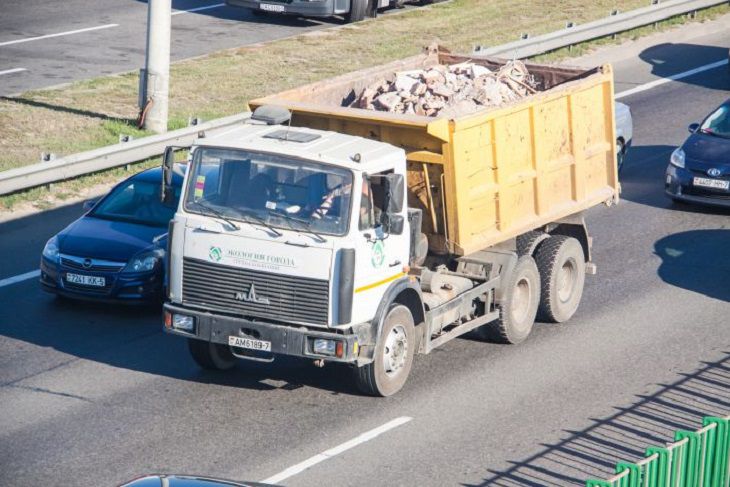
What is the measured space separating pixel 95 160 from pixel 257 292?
8.31 m

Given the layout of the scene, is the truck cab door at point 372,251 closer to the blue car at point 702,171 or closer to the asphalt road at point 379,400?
the asphalt road at point 379,400

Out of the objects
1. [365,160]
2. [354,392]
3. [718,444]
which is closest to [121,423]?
[354,392]

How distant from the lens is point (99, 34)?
2947 cm

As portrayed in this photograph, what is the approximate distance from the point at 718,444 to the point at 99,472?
499 centimetres

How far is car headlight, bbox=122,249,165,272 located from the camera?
15477mm

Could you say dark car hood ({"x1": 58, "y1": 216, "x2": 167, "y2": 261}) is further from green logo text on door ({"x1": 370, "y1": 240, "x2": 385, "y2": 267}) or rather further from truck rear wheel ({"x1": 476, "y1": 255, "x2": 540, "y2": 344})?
truck rear wheel ({"x1": 476, "y1": 255, "x2": 540, "y2": 344})

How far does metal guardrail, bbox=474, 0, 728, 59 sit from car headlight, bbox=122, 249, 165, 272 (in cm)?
1203

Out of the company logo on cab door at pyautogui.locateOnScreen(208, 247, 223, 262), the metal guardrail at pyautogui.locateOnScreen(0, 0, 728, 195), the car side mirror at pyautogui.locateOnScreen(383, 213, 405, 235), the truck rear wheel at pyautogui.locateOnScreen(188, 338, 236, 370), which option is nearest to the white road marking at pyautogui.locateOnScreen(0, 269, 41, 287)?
the metal guardrail at pyautogui.locateOnScreen(0, 0, 728, 195)

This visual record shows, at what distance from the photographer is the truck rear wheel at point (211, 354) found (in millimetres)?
13664

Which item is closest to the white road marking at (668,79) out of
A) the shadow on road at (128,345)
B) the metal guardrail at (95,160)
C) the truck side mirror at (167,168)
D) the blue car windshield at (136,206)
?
the metal guardrail at (95,160)

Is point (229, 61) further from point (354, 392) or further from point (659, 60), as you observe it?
point (354, 392)

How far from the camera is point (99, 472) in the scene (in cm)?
1148

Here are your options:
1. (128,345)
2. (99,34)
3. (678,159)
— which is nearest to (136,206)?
(128,345)

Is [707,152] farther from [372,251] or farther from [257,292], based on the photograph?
[257,292]
